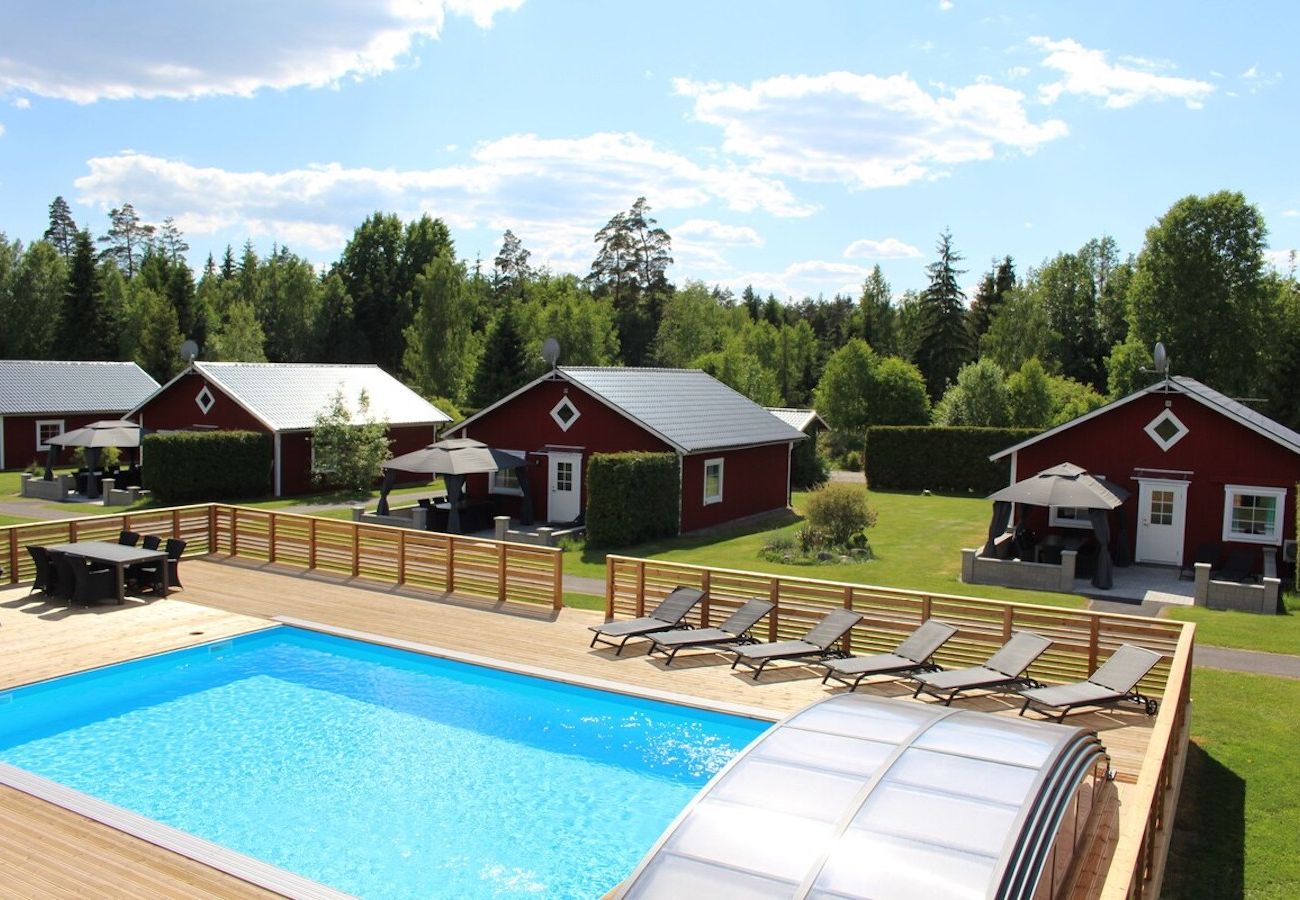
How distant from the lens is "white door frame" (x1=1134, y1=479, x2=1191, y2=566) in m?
22.4

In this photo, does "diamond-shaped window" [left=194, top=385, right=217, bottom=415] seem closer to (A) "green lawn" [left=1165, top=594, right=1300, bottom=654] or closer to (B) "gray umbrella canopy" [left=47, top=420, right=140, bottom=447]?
(B) "gray umbrella canopy" [left=47, top=420, right=140, bottom=447]

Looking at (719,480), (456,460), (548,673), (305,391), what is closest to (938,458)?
(719,480)

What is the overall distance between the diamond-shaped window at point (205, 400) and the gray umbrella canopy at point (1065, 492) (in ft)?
85.7

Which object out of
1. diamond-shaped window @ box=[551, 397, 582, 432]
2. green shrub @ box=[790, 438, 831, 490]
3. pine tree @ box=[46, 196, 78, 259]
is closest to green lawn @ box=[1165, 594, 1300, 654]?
diamond-shaped window @ box=[551, 397, 582, 432]

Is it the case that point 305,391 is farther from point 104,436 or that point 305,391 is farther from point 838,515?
point 838,515

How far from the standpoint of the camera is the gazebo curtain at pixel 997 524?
21453mm

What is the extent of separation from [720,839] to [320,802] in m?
5.62

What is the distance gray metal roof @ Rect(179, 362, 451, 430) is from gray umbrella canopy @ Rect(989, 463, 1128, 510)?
75.8ft

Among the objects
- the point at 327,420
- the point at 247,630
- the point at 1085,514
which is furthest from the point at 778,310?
the point at 247,630

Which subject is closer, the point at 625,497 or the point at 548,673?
the point at 548,673

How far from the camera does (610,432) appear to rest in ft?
86.7

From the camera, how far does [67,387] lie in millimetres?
42312

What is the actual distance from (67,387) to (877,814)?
45532 millimetres

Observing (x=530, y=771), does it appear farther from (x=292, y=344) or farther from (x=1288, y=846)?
(x=292, y=344)
